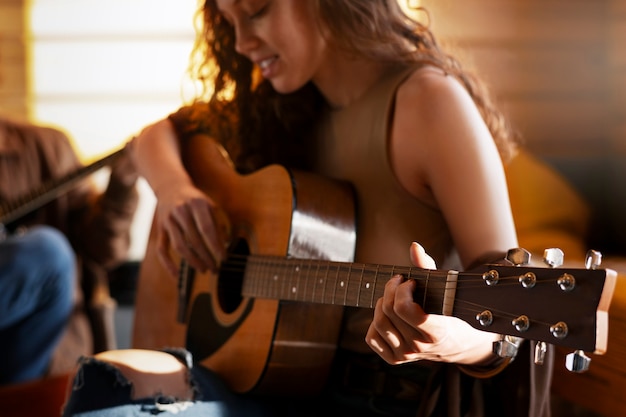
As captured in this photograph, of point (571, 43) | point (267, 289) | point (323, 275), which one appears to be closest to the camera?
point (323, 275)

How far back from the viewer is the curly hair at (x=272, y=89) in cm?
111

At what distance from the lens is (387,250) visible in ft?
3.39

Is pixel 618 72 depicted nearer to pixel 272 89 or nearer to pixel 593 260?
pixel 272 89

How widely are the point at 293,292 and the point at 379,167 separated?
209mm

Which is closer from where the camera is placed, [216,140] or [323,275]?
[323,275]

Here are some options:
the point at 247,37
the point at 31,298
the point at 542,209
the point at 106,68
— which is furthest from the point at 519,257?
the point at 106,68

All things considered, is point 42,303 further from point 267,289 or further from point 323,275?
point 323,275

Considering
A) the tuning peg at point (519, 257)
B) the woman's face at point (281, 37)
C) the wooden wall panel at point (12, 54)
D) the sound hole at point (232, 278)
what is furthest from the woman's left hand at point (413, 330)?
the wooden wall panel at point (12, 54)

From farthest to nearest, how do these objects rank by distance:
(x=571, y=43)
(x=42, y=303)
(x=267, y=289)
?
(x=571, y=43) → (x=42, y=303) → (x=267, y=289)

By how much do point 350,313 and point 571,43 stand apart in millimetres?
1705

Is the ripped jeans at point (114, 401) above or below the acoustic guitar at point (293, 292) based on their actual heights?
below

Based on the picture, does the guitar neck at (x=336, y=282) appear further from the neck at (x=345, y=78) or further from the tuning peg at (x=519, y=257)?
the neck at (x=345, y=78)

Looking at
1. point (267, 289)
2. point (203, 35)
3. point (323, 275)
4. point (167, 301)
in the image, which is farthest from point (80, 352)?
point (323, 275)

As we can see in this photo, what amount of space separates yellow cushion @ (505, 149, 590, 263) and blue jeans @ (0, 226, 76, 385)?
110 cm
